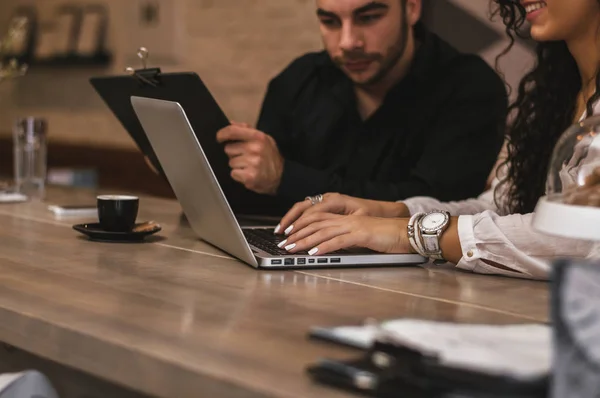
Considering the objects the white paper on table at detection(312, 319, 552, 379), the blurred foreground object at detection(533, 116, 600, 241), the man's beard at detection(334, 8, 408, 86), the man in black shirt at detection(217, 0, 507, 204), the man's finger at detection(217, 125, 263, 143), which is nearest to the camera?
the white paper on table at detection(312, 319, 552, 379)

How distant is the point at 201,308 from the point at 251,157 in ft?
2.85

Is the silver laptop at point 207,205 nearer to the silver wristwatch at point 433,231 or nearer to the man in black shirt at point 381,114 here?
the silver wristwatch at point 433,231

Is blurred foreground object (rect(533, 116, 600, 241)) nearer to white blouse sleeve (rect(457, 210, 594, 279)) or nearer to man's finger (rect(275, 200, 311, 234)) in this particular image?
white blouse sleeve (rect(457, 210, 594, 279))

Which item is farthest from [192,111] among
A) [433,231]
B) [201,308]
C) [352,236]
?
[201,308]

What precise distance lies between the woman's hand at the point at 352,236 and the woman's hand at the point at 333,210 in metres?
0.05

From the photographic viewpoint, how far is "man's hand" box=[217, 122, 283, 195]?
198 cm

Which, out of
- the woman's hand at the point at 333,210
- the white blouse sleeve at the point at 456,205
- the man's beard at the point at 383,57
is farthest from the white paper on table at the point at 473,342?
the man's beard at the point at 383,57

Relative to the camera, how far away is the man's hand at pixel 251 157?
6.48 feet

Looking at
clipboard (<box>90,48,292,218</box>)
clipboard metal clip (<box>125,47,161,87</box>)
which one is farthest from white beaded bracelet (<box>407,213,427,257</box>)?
clipboard metal clip (<box>125,47,161,87</box>)

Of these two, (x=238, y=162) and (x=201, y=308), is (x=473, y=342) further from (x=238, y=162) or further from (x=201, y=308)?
(x=238, y=162)

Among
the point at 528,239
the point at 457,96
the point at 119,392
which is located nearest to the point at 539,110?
the point at 457,96

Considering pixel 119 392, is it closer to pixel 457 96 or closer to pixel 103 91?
pixel 103 91

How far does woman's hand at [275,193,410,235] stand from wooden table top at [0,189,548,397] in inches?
5.9

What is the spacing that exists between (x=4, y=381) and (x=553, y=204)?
74 cm
